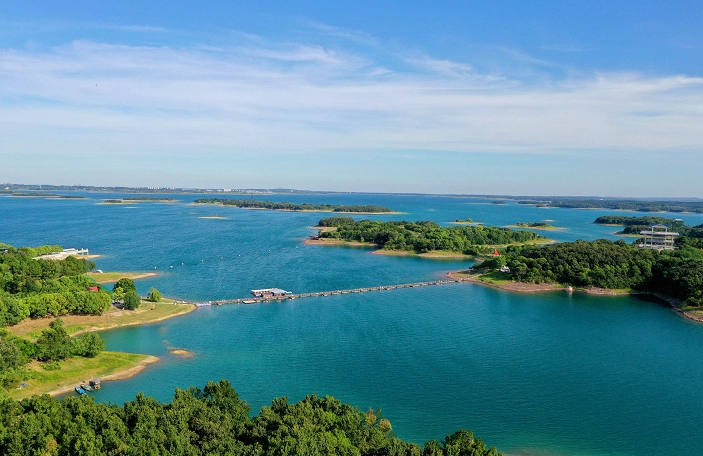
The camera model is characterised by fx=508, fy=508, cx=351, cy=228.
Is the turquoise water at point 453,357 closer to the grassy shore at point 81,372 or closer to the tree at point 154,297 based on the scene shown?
the grassy shore at point 81,372

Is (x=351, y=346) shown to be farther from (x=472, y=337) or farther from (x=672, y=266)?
(x=672, y=266)

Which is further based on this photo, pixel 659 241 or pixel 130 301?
pixel 659 241

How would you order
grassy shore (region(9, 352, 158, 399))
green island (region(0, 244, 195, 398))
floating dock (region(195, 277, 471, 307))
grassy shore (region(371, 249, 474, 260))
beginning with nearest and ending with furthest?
grassy shore (region(9, 352, 158, 399)) → green island (region(0, 244, 195, 398)) → floating dock (region(195, 277, 471, 307)) → grassy shore (region(371, 249, 474, 260))

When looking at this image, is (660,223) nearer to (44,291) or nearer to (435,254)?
(435,254)

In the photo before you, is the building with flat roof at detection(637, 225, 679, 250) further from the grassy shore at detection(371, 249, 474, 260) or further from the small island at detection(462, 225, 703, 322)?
the grassy shore at detection(371, 249, 474, 260)

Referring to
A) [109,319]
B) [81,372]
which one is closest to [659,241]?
[109,319]

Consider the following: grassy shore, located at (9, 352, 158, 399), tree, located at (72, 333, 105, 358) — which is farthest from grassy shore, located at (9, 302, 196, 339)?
grassy shore, located at (9, 352, 158, 399)

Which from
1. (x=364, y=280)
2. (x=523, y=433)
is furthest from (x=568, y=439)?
(x=364, y=280)
